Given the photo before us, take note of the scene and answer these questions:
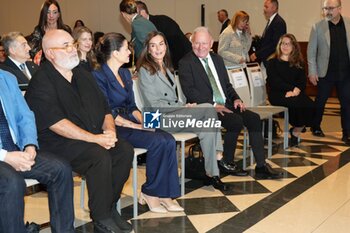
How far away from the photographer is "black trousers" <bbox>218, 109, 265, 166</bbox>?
13.8 feet

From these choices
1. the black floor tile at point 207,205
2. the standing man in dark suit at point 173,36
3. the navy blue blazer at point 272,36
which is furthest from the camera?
the navy blue blazer at point 272,36

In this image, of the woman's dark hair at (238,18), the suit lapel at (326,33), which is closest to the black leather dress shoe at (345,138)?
the suit lapel at (326,33)

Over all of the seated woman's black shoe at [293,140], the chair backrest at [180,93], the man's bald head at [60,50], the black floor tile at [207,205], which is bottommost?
the black floor tile at [207,205]

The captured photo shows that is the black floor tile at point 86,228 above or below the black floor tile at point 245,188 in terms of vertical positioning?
below

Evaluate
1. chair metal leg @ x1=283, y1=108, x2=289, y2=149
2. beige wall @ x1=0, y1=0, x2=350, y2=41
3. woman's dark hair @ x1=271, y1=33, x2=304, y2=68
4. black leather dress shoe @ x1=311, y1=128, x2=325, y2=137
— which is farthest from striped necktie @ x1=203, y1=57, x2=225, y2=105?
beige wall @ x1=0, y1=0, x2=350, y2=41

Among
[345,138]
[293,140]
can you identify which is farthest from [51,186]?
[345,138]

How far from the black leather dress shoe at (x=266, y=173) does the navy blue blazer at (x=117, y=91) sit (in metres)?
1.30

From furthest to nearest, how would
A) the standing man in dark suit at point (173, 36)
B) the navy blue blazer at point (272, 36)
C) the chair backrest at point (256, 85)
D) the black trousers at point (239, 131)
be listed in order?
the navy blue blazer at point (272, 36), the standing man in dark suit at point (173, 36), the chair backrest at point (256, 85), the black trousers at point (239, 131)

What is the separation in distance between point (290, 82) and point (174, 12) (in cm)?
581

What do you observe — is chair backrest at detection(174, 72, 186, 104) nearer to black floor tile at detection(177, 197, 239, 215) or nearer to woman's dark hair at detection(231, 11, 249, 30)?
black floor tile at detection(177, 197, 239, 215)

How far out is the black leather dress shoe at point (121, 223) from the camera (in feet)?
10.1

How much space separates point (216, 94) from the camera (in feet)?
14.5

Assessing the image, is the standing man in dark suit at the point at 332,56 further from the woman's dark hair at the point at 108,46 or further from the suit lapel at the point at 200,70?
the woman's dark hair at the point at 108,46

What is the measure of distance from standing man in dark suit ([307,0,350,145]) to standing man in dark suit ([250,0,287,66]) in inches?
29.7
